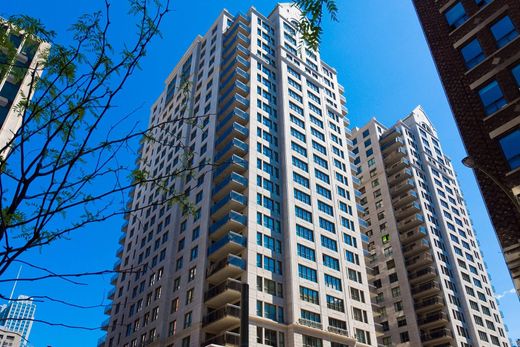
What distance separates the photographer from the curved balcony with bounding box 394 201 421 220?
75688mm

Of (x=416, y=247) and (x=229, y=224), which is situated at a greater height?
(x=416, y=247)

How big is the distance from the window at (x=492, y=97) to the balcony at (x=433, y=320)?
51948 millimetres

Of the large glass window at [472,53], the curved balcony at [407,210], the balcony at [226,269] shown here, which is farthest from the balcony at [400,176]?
the large glass window at [472,53]

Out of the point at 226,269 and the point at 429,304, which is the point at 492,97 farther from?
the point at 429,304

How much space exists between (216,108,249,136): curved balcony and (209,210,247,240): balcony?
1392 centimetres

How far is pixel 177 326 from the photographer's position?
4400 centimetres

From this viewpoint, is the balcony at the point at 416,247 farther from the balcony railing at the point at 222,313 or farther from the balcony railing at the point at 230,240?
the balcony railing at the point at 222,313

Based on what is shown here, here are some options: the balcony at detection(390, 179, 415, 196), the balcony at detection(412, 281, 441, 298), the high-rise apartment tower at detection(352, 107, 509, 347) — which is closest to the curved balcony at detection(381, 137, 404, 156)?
the high-rise apartment tower at detection(352, 107, 509, 347)

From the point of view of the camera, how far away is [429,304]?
65.3m

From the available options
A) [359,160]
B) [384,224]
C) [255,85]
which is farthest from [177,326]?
[359,160]

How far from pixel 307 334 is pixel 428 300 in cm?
3321

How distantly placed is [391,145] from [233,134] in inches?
1806

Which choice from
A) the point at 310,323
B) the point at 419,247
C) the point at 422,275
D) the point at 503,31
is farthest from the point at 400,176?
the point at 503,31

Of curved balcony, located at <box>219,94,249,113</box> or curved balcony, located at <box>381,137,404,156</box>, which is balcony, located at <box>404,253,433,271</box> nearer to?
curved balcony, located at <box>381,137,404,156</box>
